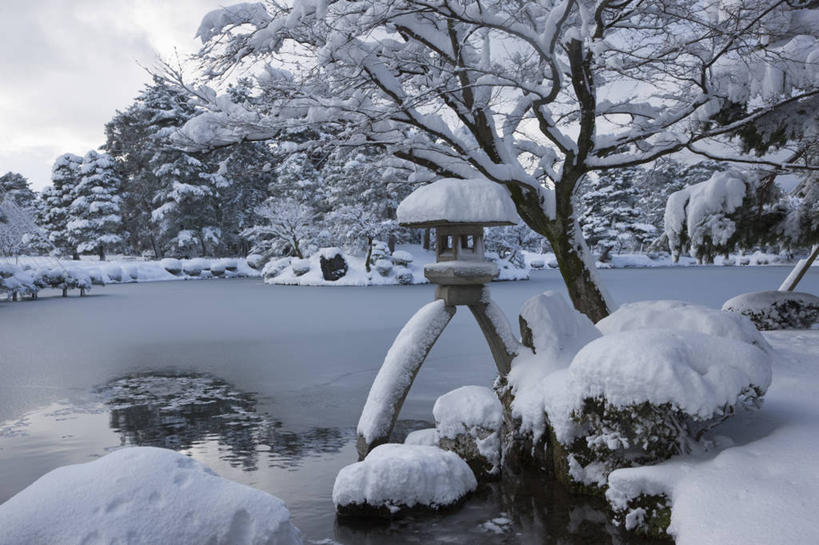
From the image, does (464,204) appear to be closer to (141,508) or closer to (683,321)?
(683,321)

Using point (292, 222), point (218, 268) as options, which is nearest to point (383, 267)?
point (292, 222)

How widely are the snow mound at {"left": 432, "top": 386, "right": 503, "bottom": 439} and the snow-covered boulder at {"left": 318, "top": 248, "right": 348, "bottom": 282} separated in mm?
23611

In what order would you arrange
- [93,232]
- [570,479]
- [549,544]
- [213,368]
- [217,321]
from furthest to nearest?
[93,232] → [217,321] → [213,368] → [570,479] → [549,544]

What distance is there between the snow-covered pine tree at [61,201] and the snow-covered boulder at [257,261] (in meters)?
13.8

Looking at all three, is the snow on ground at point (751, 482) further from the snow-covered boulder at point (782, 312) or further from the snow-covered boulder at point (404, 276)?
the snow-covered boulder at point (404, 276)

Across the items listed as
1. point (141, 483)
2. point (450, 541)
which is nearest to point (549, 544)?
point (450, 541)

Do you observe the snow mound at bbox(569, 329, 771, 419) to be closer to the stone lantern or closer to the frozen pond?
the frozen pond

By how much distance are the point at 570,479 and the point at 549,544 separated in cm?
93

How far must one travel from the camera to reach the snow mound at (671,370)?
3846mm

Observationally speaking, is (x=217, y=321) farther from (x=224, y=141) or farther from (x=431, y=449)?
(x=431, y=449)

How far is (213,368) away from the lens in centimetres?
1033

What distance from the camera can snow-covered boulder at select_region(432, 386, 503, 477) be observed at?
5.28 m

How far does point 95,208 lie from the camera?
40438mm

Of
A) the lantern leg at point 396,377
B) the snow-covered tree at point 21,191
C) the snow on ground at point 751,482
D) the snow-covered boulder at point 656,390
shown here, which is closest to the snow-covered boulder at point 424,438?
the lantern leg at point 396,377
